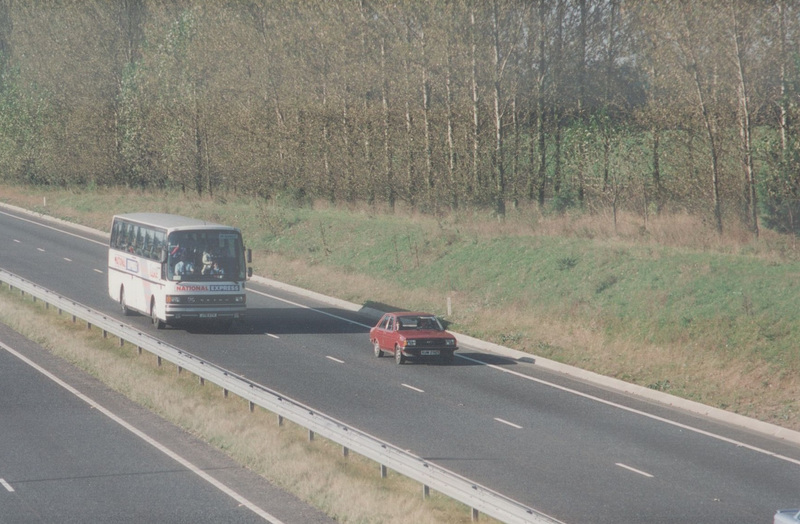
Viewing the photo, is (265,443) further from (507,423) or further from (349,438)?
(507,423)

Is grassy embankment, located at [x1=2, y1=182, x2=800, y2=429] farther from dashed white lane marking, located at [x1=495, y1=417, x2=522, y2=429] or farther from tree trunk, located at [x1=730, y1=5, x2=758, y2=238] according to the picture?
dashed white lane marking, located at [x1=495, y1=417, x2=522, y2=429]

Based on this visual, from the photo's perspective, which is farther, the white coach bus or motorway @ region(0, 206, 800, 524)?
the white coach bus

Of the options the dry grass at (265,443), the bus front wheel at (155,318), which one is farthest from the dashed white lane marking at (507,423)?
the bus front wheel at (155,318)

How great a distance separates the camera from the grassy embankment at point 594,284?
25359mm

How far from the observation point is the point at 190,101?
66062mm

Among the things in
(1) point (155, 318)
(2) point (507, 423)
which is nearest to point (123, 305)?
(1) point (155, 318)

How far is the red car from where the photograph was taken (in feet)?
89.2

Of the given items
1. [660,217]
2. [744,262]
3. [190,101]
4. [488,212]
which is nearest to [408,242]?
[488,212]

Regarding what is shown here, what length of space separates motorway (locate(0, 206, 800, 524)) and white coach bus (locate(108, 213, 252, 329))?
2.59ft

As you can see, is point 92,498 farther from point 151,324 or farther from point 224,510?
point 151,324

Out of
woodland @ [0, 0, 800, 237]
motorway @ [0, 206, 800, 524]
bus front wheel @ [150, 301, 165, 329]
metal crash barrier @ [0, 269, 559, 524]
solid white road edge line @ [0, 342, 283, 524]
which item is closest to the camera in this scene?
metal crash barrier @ [0, 269, 559, 524]

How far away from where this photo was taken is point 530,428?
808 inches

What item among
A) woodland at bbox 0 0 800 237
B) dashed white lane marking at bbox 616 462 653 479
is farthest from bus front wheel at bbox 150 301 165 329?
woodland at bbox 0 0 800 237

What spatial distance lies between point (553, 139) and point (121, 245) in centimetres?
2531
